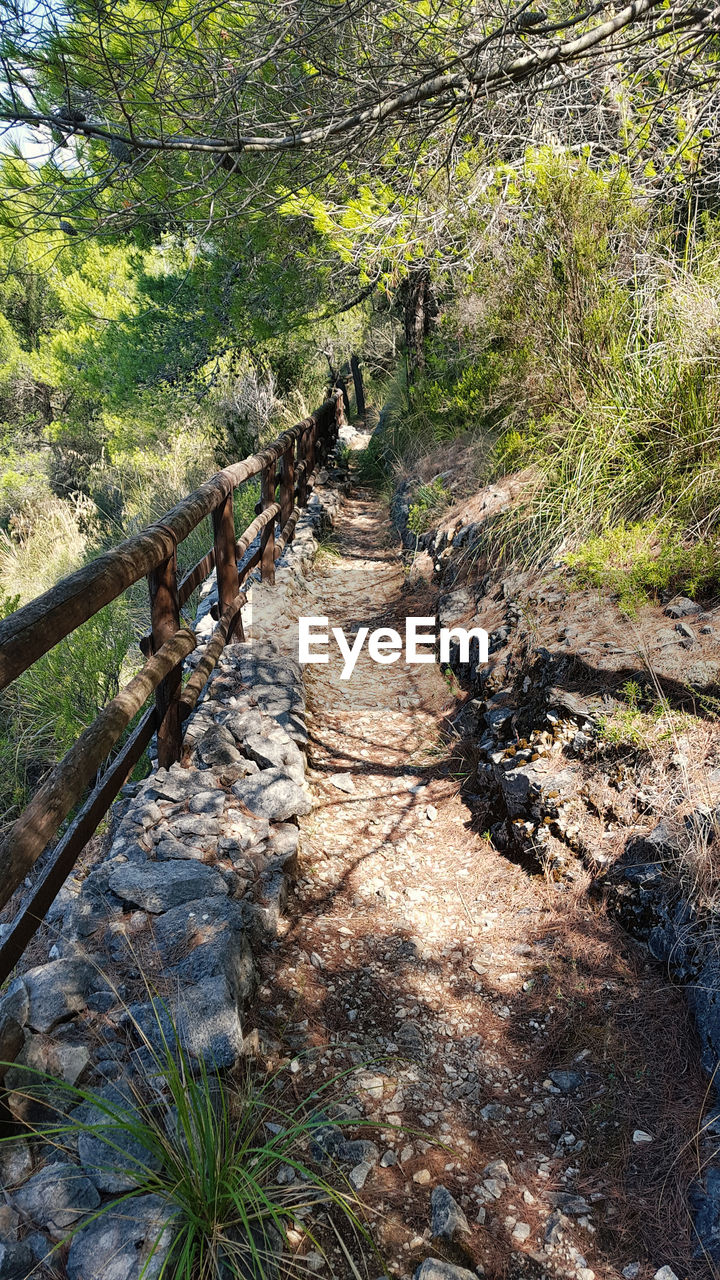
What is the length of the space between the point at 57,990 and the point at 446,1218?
3.91 ft

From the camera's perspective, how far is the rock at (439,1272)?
173 centimetres

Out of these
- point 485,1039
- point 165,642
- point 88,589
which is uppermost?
point 88,589

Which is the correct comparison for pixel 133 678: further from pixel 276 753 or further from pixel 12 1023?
pixel 12 1023

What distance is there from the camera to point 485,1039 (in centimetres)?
256

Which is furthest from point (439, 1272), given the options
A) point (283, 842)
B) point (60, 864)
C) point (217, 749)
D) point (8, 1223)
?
point (217, 749)

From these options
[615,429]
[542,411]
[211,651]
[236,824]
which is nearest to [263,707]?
[211,651]

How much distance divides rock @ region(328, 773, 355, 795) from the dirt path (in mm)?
Result: 18

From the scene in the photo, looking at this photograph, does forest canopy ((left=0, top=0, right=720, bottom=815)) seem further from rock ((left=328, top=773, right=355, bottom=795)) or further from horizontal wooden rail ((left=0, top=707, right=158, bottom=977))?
horizontal wooden rail ((left=0, top=707, right=158, bottom=977))

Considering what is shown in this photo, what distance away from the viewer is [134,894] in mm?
2541

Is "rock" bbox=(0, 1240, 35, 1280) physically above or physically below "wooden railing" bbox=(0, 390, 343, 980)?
below

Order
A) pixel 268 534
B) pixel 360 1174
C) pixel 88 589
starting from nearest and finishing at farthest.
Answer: pixel 360 1174 → pixel 88 589 → pixel 268 534

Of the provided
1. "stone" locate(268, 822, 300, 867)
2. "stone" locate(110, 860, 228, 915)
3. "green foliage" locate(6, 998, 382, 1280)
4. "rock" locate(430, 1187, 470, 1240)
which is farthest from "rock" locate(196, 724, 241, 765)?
"rock" locate(430, 1187, 470, 1240)

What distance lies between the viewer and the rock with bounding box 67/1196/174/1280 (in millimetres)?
1502
